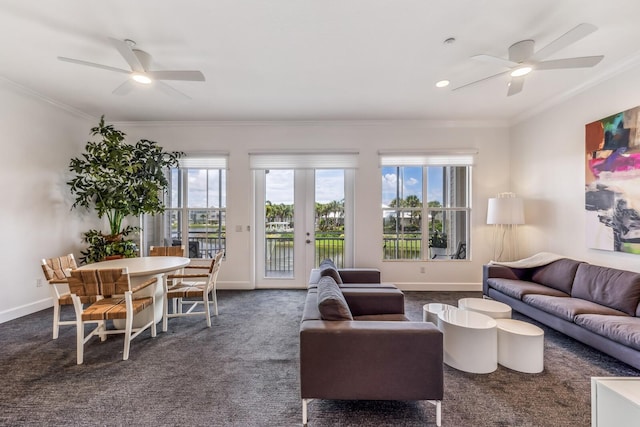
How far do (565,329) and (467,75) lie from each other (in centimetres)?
275

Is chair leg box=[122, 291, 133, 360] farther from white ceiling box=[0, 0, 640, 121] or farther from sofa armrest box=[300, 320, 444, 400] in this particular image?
white ceiling box=[0, 0, 640, 121]

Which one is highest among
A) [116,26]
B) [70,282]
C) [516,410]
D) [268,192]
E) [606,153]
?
[116,26]

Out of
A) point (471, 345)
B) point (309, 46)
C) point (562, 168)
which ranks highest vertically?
point (309, 46)

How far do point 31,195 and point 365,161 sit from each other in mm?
4644

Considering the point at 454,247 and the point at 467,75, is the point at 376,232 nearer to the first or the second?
the point at 454,247

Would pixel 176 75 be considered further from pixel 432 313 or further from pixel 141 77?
pixel 432 313

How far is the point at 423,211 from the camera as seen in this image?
458 cm

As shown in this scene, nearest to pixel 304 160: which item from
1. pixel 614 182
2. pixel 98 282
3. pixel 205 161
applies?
pixel 205 161

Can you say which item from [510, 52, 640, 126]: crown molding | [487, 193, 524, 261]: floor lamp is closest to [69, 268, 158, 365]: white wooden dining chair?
[487, 193, 524, 261]: floor lamp


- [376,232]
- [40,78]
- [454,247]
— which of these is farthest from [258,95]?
[454,247]

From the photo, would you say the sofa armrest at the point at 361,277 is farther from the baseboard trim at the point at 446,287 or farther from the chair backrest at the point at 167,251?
the chair backrest at the point at 167,251

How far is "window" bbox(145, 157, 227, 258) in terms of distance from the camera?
4.62 m

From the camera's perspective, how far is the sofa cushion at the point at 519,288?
119 inches

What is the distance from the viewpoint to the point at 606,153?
2.94 m
